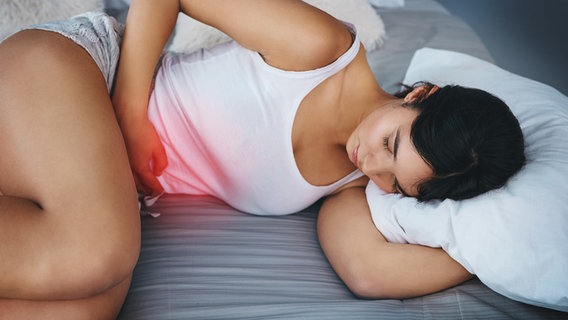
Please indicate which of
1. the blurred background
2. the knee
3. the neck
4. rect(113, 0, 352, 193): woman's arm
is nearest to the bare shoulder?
rect(113, 0, 352, 193): woman's arm

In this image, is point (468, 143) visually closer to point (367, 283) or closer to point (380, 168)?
point (380, 168)

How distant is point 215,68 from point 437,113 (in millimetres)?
493

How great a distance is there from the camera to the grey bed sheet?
3.12 ft

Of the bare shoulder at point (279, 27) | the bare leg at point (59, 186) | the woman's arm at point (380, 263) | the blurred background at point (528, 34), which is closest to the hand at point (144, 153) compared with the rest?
the bare leg at point (59, 186)

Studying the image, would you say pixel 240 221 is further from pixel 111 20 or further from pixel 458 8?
pixel 458 8

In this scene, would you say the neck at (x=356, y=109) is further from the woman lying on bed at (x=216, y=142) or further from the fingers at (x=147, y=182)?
the fingers at (x=147, y=182)

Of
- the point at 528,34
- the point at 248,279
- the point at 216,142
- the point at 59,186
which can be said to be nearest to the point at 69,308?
the point at 59,186

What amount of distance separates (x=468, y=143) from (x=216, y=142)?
52cm

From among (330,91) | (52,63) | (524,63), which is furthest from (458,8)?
(52,63)

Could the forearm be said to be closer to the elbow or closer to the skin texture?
the skin texture

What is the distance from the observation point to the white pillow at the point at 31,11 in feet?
4.72

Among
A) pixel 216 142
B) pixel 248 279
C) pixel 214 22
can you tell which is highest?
pixel 214 22

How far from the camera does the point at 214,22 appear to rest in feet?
3.76

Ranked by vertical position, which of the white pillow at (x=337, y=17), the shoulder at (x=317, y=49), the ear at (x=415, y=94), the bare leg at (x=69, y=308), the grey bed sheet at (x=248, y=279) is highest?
the shoulder at (x=317, y=49)
